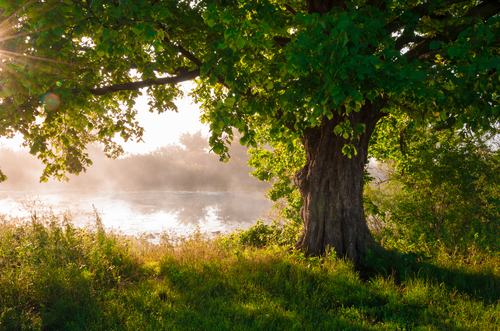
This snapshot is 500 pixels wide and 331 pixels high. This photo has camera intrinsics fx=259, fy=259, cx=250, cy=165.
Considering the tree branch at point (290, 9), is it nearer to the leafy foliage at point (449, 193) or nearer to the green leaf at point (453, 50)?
the green leaf at point (453, 50)

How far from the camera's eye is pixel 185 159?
146 ft

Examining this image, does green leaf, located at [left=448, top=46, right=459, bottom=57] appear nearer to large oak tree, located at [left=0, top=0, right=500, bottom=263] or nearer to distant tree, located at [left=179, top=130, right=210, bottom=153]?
large oak tree, located at [left=0, top=0, right=500, bottom=263]

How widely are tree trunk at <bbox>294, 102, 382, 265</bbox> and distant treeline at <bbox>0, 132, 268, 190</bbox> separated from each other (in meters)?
30.3

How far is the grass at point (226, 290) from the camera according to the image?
3704mm

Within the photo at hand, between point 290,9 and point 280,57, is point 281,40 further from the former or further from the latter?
point 280,57

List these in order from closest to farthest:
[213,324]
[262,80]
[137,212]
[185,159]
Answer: [213,324]
[262,80]
[137,212]
[185,159]

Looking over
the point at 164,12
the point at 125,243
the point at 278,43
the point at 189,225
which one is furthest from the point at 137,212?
the point at 164,12

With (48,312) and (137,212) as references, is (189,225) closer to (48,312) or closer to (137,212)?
(137,212)

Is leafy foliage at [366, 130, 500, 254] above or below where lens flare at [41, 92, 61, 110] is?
below

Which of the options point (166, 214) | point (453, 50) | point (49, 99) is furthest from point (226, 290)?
point (166, 214)

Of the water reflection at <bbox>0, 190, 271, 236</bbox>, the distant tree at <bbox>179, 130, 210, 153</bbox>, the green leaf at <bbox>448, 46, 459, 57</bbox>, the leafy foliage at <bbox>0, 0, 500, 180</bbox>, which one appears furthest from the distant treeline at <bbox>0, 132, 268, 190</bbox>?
the green leaf at <bbox>448, 46, 459, 57</bbox>

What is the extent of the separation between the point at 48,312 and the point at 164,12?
468 centimetres

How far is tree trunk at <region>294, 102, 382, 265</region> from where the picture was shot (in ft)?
19.3

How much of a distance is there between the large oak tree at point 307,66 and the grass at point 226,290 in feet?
4.16
